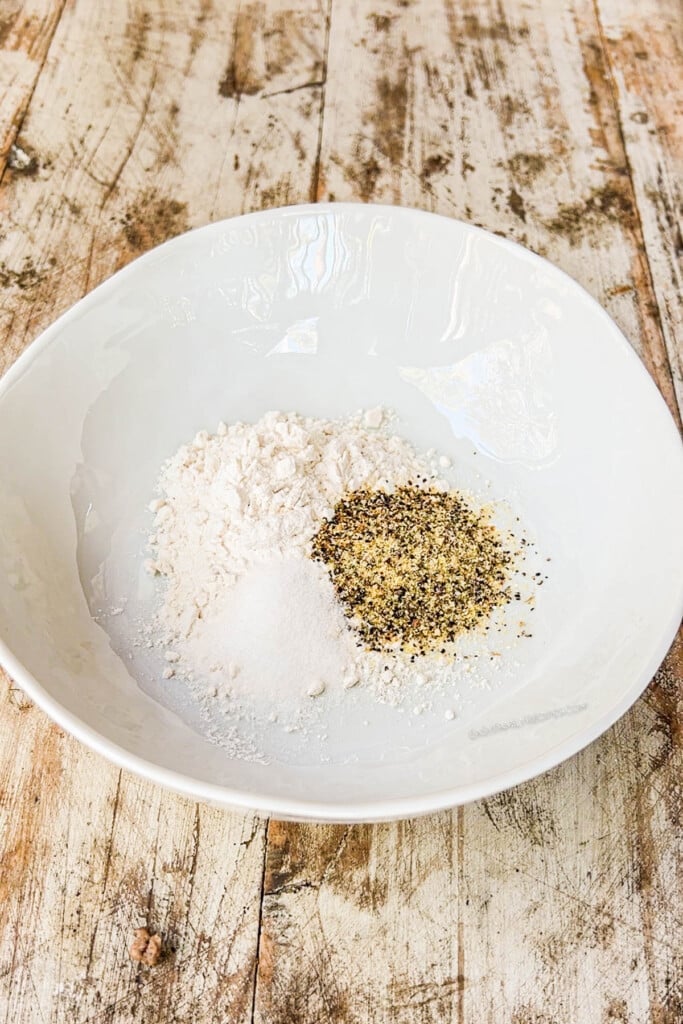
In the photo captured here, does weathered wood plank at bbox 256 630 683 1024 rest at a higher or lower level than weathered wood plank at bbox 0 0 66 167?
lower

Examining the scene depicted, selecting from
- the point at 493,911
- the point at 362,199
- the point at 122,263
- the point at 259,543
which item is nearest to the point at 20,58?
the point at 122,263

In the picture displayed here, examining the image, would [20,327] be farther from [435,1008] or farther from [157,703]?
[435,1008]

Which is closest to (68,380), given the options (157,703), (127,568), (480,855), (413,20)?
(127,568)

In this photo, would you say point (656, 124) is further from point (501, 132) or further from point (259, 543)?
point (259, 543)

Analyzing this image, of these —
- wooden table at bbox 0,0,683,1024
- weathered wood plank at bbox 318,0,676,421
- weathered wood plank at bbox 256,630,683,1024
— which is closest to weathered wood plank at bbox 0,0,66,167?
wooden table at bbox 0,0,683,1024

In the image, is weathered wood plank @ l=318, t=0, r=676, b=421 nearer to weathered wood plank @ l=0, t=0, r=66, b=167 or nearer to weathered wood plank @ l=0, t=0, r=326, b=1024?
weathered wood plank @ l=0, t=0, r=326, b=1024

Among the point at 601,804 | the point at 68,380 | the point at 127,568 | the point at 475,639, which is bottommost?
the point at 601,804

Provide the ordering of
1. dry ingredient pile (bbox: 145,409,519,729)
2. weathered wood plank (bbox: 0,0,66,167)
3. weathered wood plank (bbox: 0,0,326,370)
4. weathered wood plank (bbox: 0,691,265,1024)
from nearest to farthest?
weathered wood plank (bbox: 0,691,265,1024) < dry ingredient pile (bbox: 145,409,519,729) < weathered wood plank (bbox: 0,0,326,370) < weathered wood plank (bbox: 0,0,66,167)
